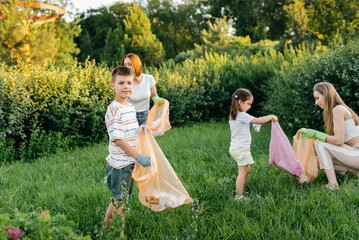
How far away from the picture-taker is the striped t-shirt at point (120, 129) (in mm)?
2416

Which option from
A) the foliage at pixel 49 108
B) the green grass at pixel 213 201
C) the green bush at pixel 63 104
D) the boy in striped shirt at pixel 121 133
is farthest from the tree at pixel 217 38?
the boy in striped shirt at pixel 121 133

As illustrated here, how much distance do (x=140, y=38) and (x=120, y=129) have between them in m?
24.2

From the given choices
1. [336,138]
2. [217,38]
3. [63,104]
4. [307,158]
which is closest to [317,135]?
[336,138]

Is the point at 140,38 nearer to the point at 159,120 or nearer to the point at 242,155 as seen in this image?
the point at 159,120

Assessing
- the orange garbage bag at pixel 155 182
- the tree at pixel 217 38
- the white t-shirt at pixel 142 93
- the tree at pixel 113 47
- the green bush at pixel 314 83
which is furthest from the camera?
the tree at pixel 113 47

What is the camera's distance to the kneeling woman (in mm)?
3574

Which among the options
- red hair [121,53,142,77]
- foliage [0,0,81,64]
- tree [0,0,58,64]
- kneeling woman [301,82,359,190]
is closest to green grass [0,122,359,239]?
kneeling woman [301,82,359,190]

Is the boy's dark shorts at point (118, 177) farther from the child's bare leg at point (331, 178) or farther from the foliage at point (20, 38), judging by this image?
the foliage at point (20, 38)

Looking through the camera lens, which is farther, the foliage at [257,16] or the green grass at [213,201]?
the foliage at [257,16]

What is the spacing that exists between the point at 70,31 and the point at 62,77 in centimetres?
1444

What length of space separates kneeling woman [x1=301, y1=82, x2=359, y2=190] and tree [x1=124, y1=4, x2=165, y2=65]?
75.2ft

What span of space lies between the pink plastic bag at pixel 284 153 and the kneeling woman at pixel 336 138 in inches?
12.3

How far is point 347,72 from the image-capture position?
5891 mm

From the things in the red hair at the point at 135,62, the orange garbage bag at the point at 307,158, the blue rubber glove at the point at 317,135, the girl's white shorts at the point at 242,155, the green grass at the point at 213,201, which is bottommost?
the green grass at the point at 213,201
